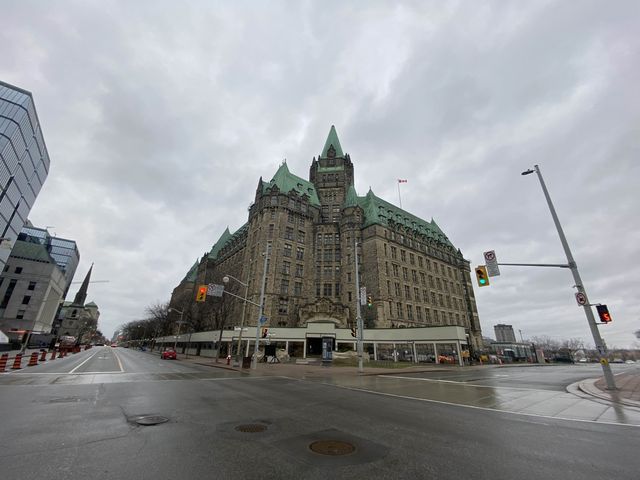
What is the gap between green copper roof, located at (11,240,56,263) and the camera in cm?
9100

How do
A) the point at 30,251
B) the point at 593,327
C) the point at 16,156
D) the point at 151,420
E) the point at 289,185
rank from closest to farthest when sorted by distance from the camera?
1. the point at 151,420
2. the point at 593,327
3. the point at 289,185
4. the point at 16,156
5. the point at 30,251

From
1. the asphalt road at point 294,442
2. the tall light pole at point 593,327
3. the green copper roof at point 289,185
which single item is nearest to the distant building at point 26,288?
the green copper roof at point 289,185

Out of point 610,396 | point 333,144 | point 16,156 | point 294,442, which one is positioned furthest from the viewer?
point 333,144

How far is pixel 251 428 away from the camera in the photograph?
7133 mm

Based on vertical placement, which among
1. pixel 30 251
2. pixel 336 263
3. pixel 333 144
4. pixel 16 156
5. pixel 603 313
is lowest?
pixel 603 313

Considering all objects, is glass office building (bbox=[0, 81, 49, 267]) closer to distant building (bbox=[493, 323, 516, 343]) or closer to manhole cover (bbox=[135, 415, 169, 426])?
manhole cover (bbox=[135, 415, 169, 426])

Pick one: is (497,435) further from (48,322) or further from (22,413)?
(48,322)

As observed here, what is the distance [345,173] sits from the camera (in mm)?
74250

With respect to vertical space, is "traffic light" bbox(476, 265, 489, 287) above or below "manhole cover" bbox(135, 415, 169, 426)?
above

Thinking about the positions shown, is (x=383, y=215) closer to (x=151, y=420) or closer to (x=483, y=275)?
(x=483, y=275)

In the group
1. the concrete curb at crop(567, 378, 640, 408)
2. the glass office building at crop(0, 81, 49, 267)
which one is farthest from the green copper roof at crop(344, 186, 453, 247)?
the glass office building at crop(0, 81, 49, 267)

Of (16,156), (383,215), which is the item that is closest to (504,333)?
(383,215)

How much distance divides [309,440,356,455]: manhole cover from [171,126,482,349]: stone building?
43.3 metres

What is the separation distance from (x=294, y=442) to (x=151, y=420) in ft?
13.4
